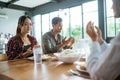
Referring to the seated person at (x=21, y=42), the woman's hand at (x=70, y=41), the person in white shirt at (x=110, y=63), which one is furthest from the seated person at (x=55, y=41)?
the person in white shirt at (x=110, y=63)

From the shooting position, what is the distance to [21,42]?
2.01 metres

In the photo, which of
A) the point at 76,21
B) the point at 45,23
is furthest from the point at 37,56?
the point at 45,23

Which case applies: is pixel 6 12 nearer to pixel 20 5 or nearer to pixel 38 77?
pixel 20 5

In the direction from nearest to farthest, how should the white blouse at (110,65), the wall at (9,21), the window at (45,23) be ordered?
the white blouse at (110,65) → the wall at (9,21) → the window at (45,23)

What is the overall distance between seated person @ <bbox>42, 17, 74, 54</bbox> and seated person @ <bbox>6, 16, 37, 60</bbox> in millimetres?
314

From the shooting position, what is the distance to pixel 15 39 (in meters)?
2.00

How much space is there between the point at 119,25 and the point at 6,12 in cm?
457

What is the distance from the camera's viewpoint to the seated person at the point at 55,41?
226 cm

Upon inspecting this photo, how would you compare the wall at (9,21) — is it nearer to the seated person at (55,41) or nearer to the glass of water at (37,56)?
the seated person at (55,41)

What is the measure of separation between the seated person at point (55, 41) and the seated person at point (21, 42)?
31cm

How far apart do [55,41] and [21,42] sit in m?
0.71

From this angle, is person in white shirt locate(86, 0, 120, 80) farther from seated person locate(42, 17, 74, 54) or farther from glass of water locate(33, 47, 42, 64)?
seated person locate(42, 17, 74, 54)

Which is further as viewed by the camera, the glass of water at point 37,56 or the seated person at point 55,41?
the seated person at point 55,41

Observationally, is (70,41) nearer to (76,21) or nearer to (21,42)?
(21,42)
